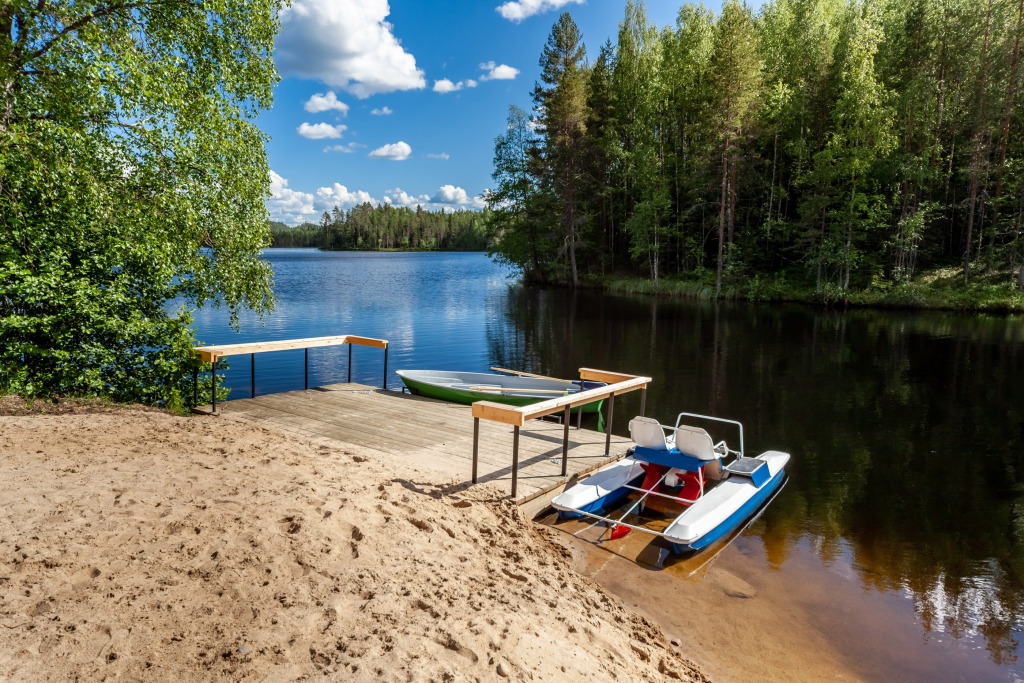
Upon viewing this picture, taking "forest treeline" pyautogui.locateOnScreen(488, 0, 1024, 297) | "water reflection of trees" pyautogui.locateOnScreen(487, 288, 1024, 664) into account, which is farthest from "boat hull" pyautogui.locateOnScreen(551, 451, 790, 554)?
A: "forest treeline" pyautogui.locateOnScreen(488, 0, 1024, 297)

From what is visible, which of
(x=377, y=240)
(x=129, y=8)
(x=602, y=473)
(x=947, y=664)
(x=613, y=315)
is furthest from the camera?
(x=377, y=240)

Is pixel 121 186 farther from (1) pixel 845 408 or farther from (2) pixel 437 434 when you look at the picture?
(1) pixel 845 408

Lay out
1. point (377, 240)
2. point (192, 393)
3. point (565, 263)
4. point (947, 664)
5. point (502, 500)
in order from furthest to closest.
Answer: point (377, 240) → point (565, 263) → point (192, 393) → point (502, 500) → point (947, 664)

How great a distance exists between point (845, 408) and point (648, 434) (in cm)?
860

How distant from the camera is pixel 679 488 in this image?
7.62 metres

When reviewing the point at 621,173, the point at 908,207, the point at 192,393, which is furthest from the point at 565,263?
the point at 192,393

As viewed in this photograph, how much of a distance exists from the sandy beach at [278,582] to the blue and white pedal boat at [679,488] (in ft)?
3.39

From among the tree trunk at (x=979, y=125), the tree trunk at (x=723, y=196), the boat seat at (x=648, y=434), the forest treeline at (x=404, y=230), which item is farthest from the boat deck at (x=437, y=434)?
the forest treeline at (x=404, y=230)

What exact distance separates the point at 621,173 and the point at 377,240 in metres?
115

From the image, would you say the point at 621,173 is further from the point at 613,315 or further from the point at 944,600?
the point at 944,600

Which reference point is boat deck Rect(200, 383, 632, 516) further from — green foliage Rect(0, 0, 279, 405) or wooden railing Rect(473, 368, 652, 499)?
green foliage Rect(0, 0, 279, 405)

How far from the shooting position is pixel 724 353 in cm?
1920

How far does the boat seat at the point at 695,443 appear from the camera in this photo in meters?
6.84

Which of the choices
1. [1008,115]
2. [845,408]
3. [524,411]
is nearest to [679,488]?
[524,411]
